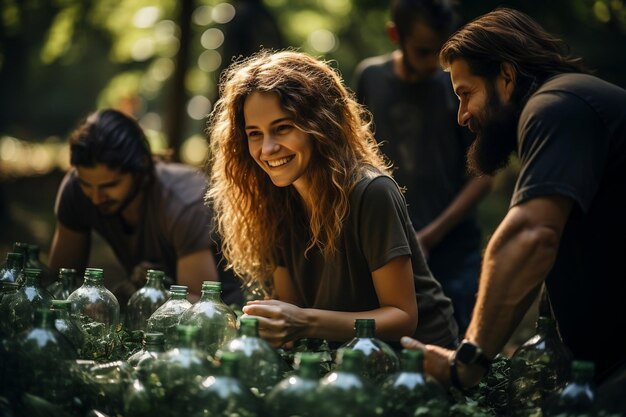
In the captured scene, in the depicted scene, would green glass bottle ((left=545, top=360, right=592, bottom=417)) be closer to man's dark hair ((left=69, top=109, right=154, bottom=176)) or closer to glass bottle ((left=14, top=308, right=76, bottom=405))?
glass bottle ((left=14, top=308, right=76, bottom=405))

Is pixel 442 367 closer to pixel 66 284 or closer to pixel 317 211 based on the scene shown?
pixel 317 211

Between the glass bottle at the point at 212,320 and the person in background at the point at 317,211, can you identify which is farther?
the person in background at the point at 317,211

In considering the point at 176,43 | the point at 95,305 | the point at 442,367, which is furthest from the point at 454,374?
the point at 176,43

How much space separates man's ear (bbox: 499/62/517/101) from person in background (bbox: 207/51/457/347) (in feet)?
1.99

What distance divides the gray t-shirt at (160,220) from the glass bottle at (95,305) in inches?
46.6

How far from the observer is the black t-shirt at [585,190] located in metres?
2.48

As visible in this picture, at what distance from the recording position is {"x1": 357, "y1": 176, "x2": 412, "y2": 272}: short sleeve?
125 inches

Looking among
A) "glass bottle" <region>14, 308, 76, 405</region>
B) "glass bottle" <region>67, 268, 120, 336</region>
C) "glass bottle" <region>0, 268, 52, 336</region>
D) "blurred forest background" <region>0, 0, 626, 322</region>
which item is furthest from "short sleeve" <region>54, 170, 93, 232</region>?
"blurred forest background" <region>0, 0, 626, 322</region>

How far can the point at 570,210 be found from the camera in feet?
8.20

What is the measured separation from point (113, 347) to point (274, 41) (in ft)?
16.5

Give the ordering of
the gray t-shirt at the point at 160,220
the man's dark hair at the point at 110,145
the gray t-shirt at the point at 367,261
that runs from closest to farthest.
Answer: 1. the gray t-shirt at the point at 367,261
2. the man's dark hair at the point at 110,145
3. the gray t-shirt at the point at 160,220

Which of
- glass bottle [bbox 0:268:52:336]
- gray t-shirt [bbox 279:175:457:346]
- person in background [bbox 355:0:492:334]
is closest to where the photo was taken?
glass bottle [bbox 0:268:52:336]

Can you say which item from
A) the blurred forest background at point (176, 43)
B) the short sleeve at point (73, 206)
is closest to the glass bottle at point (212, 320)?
the short sleeve at point (73, 206)

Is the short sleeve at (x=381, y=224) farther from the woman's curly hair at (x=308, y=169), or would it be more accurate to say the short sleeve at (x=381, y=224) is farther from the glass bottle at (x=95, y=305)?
the glass bottle at (x=95, y=305)
